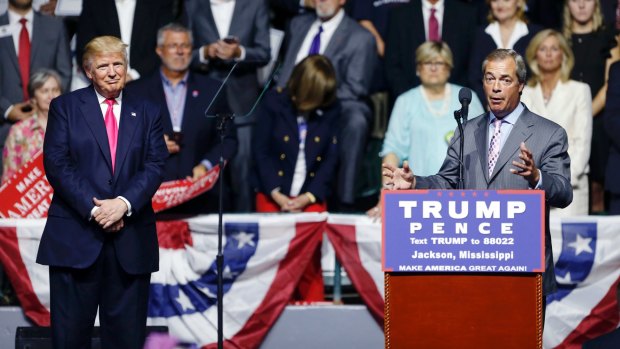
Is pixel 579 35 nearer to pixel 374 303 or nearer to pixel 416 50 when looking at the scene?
pixel 416 50

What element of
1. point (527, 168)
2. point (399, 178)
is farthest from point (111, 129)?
point (527, 168)

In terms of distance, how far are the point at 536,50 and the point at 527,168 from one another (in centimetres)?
399

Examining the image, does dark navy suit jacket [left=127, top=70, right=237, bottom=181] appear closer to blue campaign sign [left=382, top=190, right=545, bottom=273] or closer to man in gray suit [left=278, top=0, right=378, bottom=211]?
man in gray suit [left=278, top=0, right=378, bottom=211]

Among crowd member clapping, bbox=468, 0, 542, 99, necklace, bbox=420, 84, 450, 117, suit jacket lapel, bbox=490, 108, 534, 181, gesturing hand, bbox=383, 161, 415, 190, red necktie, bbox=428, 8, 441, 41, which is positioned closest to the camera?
gesturing hand, bbox=383, 161, 415, 190

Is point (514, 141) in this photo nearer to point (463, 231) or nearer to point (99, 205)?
point (463, 231)

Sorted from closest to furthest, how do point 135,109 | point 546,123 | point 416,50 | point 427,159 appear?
1. point 546,123
2. point 135,109
3. point 427,159
4. point 416,50

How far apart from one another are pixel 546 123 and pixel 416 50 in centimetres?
364

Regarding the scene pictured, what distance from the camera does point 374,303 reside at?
8.14 m

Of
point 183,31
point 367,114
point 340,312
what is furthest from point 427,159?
point 183,31

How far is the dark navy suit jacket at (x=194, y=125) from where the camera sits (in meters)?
8.69

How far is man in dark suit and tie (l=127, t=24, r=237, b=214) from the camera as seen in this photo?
865 cm

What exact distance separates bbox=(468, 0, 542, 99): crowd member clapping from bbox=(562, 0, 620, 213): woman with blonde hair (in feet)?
1.06

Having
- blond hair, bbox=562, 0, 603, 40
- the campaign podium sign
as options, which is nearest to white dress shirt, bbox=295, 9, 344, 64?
blond hair, bbox=562, 0, 603, 40

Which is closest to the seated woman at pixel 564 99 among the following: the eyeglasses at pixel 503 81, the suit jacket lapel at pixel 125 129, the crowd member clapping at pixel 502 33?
the crowd member clapping at pixel 502 33
